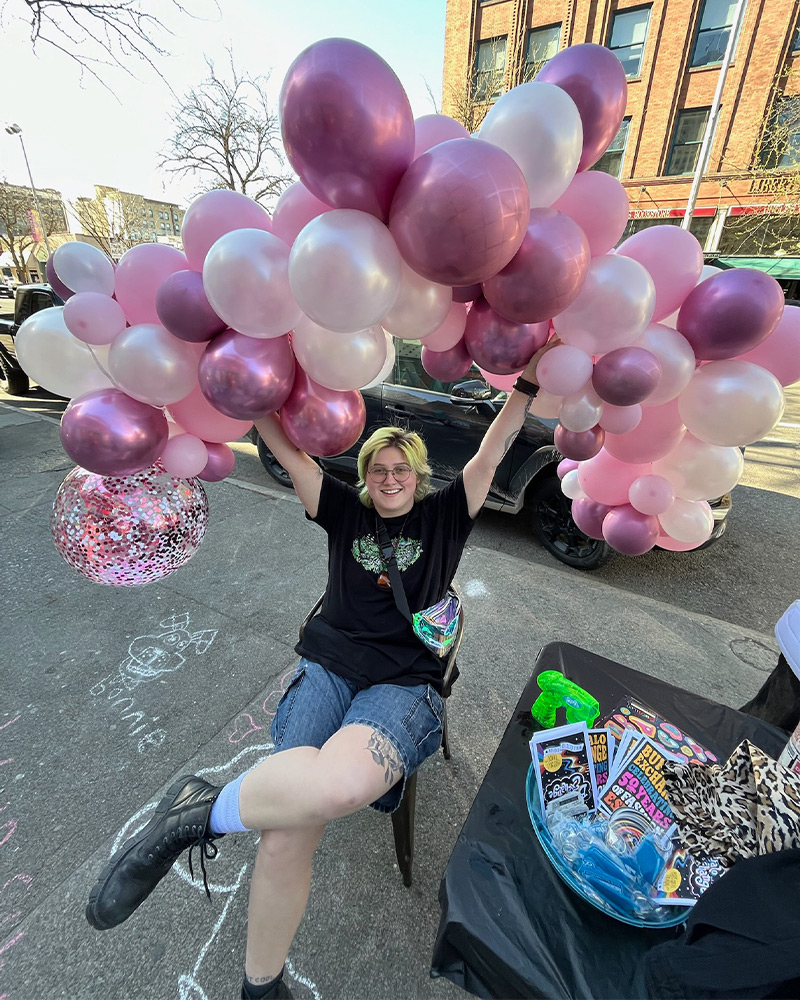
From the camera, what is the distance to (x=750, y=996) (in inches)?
31.1

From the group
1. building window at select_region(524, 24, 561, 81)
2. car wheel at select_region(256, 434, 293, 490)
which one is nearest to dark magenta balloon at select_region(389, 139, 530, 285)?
car wheel at select_region(256, 434, 293, 490)

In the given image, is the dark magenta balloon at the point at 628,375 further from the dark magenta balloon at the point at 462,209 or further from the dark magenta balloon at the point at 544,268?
the dark magenta balloon at the point at 462,209

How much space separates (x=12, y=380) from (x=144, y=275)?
394 inches

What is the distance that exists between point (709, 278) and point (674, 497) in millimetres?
727

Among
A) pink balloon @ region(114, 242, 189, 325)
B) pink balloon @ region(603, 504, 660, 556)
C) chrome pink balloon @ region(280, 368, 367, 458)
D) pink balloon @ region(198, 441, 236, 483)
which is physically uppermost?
pink balloon @ region(114, 242, 189, 325)

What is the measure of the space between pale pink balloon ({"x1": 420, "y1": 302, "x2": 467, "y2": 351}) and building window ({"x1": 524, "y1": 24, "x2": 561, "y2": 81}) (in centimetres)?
1912

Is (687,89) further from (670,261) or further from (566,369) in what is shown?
(566,369)

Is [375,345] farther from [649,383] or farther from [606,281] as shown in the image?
[649,383]

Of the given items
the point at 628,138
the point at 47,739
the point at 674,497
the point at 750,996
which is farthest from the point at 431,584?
the point at 628,138

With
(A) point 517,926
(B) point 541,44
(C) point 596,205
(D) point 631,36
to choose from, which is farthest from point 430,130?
(B) point 541,44

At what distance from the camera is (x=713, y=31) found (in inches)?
520

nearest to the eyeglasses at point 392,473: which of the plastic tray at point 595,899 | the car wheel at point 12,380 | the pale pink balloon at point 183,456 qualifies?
the pale pink balloon at point 183,456

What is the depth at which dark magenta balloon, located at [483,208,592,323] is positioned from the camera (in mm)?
979

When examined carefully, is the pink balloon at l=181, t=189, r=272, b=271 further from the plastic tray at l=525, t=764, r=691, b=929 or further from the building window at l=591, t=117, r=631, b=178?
the building window at l=591, t=117, r=631, b=178
